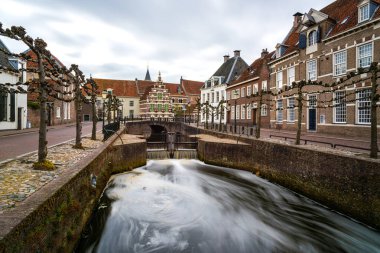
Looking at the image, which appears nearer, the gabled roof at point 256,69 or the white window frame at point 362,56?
the white window frame at point 362,56

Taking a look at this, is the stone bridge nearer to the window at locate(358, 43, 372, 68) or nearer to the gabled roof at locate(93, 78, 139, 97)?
the window at locate(358, 43, 372, 68)

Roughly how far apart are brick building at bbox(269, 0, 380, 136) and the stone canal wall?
3057 mm

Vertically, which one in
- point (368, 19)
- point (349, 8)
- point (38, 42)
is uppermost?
point (349, 8)

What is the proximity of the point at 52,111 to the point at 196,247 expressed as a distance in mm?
31524

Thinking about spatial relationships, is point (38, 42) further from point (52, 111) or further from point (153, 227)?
point (52, 111)

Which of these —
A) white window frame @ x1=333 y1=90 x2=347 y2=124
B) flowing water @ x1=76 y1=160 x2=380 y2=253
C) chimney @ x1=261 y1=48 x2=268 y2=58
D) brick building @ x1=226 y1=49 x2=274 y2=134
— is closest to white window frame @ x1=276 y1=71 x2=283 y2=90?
brick building @ x1=226 y1=49 x2=274 y2=134

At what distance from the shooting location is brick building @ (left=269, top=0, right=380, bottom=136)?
55.1 feet

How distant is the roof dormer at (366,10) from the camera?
16703mm

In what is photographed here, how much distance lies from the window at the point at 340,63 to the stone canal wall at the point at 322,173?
10.6 m

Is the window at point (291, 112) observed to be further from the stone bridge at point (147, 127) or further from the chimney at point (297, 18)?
the stone bridge at point (147, 127)

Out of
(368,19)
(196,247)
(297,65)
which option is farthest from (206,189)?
(297,65)

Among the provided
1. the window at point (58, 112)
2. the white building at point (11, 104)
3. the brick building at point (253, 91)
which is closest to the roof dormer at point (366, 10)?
the brick building at point (253, 91)

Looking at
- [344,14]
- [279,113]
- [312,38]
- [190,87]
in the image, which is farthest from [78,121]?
[190,87]

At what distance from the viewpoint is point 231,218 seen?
819cm
